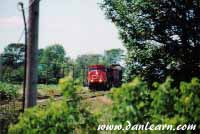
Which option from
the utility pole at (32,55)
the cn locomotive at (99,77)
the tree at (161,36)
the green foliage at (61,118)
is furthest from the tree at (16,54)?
the green foliage at (61,118)

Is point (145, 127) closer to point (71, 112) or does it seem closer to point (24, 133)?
point (71, 112)

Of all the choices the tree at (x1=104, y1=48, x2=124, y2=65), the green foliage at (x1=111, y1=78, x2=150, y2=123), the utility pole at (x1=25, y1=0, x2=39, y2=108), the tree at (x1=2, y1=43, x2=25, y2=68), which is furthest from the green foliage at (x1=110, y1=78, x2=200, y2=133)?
the tree at (x1=104, y1=48, x2=124, y2=65)

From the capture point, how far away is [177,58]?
60.3 feet

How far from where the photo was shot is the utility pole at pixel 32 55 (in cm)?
896

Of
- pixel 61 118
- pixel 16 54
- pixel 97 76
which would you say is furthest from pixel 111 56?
pixel 61 118

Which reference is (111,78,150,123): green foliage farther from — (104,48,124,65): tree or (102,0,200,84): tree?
(104,48,124,65): tree

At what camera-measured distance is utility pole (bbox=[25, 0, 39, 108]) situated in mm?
8961

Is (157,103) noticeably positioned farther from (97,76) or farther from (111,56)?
(111,56)

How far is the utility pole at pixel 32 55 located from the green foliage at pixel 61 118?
2.97 m

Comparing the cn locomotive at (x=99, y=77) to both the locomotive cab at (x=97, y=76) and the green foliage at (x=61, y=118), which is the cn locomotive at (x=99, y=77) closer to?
the locomotive cab at (x=97, y=76)

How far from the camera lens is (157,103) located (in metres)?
5.48

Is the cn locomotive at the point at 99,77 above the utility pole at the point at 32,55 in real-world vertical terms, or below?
below

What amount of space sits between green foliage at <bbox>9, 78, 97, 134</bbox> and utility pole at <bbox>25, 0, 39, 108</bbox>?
2.97 meters

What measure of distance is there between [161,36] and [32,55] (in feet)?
36.6
